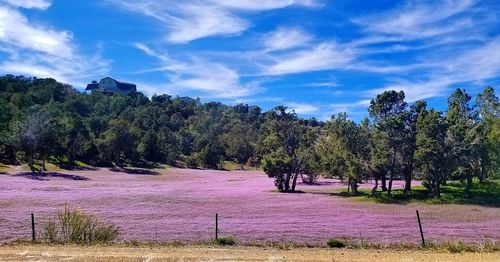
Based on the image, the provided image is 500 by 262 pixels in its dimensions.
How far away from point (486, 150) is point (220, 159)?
2796 inches

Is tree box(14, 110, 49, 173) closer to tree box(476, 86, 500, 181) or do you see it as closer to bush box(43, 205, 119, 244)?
bush box(43, 205, 119, 244)

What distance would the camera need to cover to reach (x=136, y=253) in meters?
15.0

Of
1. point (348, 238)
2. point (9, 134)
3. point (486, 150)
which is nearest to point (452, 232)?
point (348, 238)

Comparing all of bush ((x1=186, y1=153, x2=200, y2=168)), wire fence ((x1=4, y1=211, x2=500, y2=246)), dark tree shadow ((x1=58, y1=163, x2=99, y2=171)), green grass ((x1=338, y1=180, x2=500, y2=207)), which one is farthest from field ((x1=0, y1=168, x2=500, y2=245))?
bush ((x1=186, y1=153, x2=200, y2=168))

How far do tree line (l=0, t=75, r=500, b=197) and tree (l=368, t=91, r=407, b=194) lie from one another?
0.11 m

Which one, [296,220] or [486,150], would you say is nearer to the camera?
[296,220]

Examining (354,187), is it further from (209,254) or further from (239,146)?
(239,146)

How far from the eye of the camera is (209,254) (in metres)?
15.1

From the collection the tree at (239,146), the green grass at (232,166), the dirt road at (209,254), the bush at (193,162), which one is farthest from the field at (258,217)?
the tree at (239,146)

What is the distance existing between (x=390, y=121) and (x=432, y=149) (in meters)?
5.45

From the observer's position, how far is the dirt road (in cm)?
1420

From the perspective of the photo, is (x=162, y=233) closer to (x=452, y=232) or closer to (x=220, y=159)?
(x=452, y=232)

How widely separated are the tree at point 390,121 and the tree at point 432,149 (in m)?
2.14

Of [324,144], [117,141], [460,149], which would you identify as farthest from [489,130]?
[117,141]
